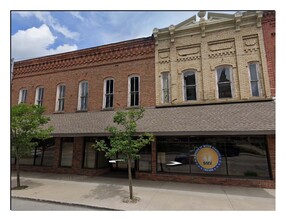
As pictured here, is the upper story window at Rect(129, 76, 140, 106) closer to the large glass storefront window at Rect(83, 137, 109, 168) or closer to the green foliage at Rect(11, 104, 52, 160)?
the large glass storefront window at Rect(83, 137, 109, 168)

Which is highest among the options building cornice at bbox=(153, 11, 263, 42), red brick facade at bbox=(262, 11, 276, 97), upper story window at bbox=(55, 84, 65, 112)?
building cornice at bbox=(153, 11, 263, 42)

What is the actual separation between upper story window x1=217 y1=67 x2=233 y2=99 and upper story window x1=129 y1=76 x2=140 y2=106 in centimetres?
450

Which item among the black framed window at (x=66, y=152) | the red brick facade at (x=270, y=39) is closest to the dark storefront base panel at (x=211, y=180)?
the red brick facade at (x=270, y=39)

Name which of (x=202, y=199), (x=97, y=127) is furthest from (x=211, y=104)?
(x=97, y=127)

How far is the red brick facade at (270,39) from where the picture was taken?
331 inches

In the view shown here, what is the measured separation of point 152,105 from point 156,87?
3.48 ft

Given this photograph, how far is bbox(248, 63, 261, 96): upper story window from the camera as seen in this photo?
859 centimetres

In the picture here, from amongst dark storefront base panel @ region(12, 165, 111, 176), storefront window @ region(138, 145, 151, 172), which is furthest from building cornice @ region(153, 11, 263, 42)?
dark storefront base panel @ region(12, 165, 111, 176)

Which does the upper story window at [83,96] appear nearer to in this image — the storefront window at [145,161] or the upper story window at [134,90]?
the upper story window at [134,90]

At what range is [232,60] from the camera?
29.7ft

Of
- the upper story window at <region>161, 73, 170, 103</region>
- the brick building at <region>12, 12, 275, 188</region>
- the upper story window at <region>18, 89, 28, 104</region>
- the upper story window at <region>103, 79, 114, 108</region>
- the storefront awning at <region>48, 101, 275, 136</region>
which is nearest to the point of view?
the storefront awning at <region>48, 101, 275, 136</region>

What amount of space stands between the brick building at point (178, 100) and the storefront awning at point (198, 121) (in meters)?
0.04

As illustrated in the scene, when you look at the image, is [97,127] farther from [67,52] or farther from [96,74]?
[67,52]

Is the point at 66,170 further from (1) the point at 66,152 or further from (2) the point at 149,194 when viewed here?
(2) the point at 149,194
